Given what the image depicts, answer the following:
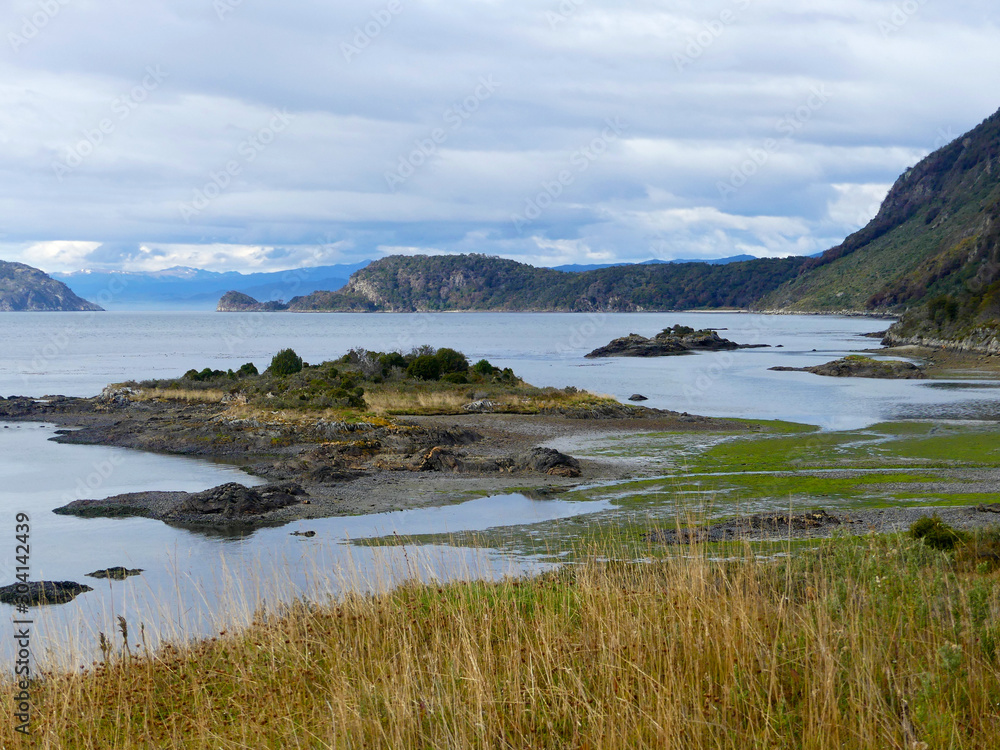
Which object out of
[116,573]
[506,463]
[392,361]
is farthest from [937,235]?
[116,573]

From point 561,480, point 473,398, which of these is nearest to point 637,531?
point 561,480

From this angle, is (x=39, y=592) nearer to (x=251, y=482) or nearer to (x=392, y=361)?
(x=251, y=482)

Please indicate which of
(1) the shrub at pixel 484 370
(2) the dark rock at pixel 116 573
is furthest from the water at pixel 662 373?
(2) the dark rock at pixel 116 573

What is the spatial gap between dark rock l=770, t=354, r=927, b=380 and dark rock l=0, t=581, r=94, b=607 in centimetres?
6063

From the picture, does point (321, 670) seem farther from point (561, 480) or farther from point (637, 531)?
point (561, 480)

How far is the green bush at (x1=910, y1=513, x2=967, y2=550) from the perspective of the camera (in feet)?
36.8

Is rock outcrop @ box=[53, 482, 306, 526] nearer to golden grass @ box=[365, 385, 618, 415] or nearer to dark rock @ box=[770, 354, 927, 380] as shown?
golden grass @ box=[365, 385, 618, 415]

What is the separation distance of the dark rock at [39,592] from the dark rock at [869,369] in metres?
60.6

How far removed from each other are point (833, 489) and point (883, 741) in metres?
17.3

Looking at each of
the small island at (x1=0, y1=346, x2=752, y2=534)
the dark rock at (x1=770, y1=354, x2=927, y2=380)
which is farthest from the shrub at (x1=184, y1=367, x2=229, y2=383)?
the dark rock at (x1=770, y1=354, x2=927, y2=380)

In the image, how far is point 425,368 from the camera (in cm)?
5231

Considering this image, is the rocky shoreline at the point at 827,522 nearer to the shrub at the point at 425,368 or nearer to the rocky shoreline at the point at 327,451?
the rocky shoreline at the point at 327,451

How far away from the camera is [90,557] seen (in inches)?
669

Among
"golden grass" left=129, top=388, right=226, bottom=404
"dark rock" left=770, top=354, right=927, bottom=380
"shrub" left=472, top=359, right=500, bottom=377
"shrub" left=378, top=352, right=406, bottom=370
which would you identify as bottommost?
"dark rock" left=770, top=354, right=927, bottom=380
